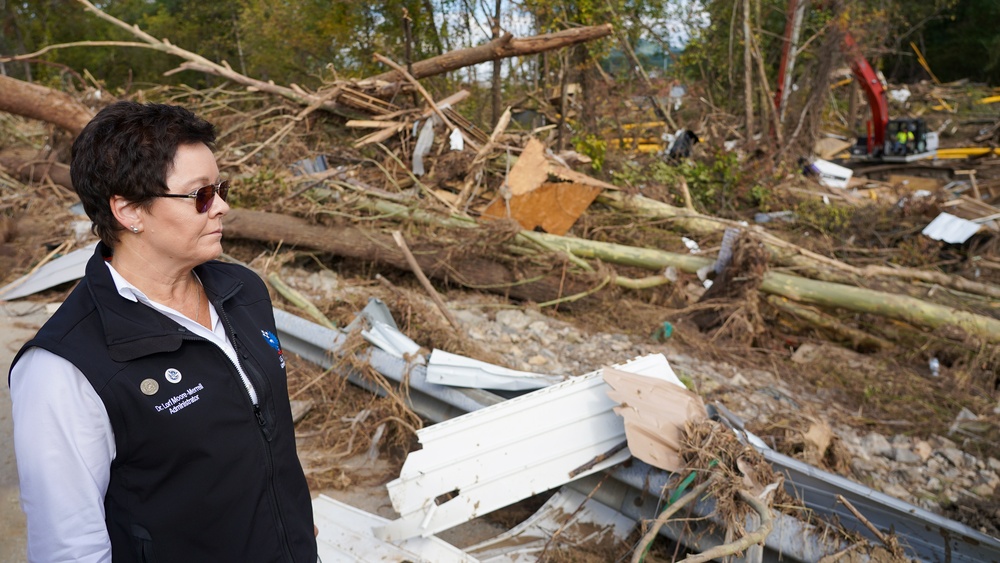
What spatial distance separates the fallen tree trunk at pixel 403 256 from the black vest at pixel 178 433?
439 cm

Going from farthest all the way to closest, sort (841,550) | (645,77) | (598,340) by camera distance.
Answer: (645,77) < (598,340) < (841,550)

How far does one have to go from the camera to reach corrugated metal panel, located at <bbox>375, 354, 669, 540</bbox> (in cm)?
289

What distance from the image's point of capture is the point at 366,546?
282cm

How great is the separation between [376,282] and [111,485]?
4528mm

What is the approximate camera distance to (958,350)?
17.5ft

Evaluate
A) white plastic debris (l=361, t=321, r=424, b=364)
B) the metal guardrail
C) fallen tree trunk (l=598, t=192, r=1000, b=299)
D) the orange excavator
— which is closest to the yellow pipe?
the orange excavator

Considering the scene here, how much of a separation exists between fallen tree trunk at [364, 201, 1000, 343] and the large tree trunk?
9.85 ft

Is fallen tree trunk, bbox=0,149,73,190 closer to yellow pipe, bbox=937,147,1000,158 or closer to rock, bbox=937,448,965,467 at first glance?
rock, bbox=937,448,965,467

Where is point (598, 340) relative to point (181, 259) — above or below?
below

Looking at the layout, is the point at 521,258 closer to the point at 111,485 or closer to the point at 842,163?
the point at 111,485

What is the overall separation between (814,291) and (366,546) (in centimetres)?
443

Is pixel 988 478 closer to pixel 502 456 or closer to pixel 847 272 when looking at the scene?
pixel 847 272

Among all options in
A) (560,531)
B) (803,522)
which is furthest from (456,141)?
(803,522)

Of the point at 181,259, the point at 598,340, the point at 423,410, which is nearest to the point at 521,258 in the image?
the point at 598,340
